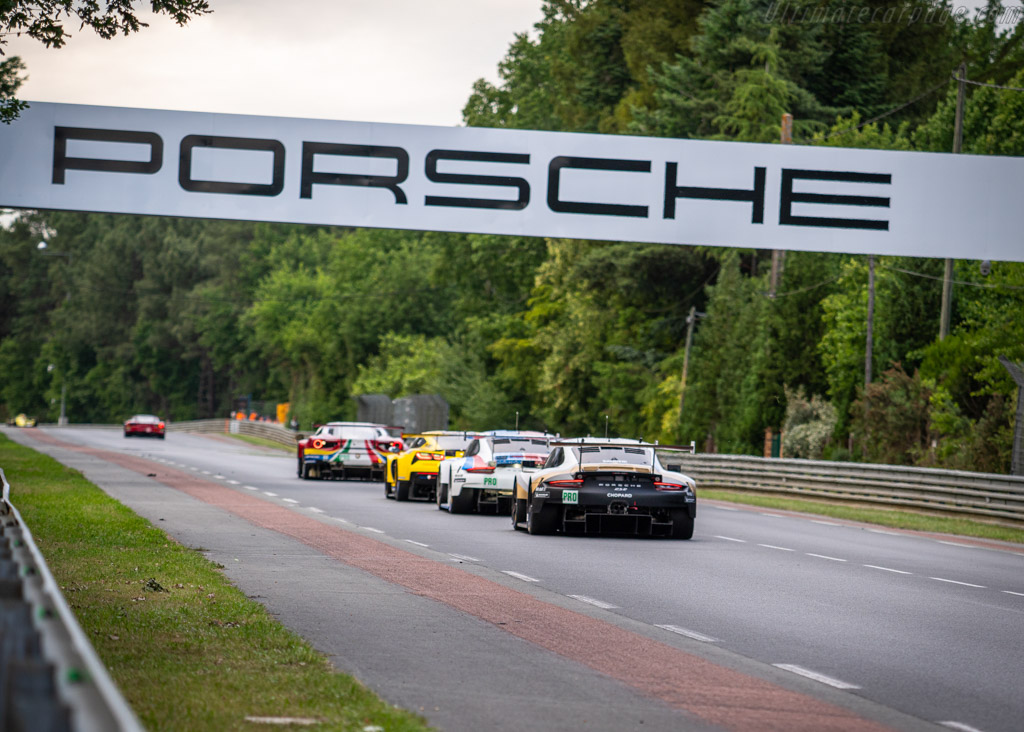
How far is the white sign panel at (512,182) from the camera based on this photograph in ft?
74.2

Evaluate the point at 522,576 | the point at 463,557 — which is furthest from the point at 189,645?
the point at 463,557

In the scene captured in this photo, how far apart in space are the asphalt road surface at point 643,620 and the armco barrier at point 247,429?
56192 mm

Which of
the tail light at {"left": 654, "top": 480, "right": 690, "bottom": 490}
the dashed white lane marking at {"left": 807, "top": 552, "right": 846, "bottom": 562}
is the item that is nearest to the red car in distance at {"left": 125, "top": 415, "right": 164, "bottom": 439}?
the tail light at {"left": 654, "top": 480, "right": 690, "bottom": 490}

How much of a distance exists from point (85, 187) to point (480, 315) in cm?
6363

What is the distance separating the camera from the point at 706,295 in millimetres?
65250

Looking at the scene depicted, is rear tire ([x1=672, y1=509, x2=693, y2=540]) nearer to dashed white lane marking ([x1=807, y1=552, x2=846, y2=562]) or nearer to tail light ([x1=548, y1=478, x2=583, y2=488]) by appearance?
tail light ([x1=548, y1=478, x2=583, y2=488])

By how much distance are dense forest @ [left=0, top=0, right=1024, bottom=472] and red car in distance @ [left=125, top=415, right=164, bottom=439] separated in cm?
1473

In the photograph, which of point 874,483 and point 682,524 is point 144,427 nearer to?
point 874,483

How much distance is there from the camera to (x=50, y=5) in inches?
602

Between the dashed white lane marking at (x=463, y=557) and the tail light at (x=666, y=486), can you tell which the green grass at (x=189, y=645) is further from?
the tail light at (x=666, y=486)

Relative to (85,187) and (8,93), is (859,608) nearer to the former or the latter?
(8,93)

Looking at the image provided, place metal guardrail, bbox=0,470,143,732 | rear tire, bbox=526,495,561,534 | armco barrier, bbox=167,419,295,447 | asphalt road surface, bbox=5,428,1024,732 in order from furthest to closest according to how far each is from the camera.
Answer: armco barrier, bbox=167,419,295,447 → rear tire, bbox=526,495,561,534 → asphalt road surface, bbox=5,428,1024,732 → metal guardrail, bbox=0,470,143,732

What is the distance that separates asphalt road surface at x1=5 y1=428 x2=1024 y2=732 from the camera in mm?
8492

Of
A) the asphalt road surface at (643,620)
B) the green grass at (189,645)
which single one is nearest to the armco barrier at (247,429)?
the asphalt road surface at (643,620)
